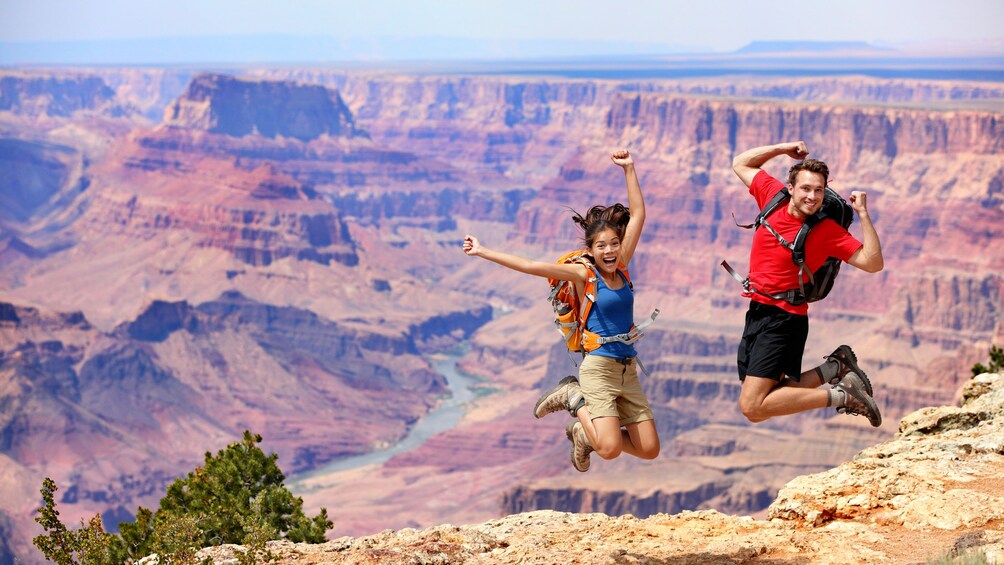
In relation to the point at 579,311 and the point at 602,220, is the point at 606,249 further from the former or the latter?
the point at 579,311

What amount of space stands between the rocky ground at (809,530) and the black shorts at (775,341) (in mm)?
1636

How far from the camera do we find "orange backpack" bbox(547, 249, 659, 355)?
43.1ft

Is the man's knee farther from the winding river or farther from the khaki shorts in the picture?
the winding river

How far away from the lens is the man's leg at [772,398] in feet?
43.9

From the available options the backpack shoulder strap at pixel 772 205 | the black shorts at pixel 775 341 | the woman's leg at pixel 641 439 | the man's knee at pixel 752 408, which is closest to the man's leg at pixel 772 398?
the man's knee at pixel 752 408

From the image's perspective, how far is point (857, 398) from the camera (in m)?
13.7

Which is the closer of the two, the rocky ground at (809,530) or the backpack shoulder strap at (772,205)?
the rocky ground at (809,530)

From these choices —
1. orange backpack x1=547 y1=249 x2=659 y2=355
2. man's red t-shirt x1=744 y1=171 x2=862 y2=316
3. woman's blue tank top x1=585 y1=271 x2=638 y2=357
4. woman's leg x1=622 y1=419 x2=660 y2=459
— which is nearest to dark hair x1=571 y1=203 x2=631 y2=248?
orange backpack x1=547 y1=249 x2=659 y2=355

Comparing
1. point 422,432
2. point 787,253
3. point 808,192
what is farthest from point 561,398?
point 422,432

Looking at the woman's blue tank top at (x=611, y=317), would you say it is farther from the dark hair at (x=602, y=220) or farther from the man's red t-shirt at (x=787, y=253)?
the man's red t-shirt at (x=787, y=253)

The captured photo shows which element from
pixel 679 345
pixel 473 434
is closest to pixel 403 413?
Answer: pixel 473 434

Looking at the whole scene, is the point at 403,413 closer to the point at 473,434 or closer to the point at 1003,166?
the point at 473,434

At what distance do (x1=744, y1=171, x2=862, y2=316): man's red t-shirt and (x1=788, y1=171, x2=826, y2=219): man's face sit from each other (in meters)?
0.19

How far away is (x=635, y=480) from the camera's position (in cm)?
9875
